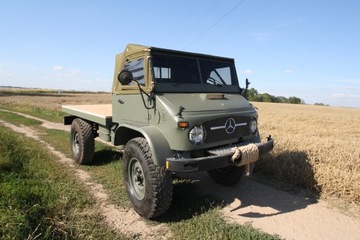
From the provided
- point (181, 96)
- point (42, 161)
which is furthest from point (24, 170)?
point (181, 96)

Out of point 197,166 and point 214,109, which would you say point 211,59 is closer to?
point 214,109

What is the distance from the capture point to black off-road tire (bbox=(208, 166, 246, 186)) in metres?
5.68

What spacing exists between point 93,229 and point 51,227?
56 cm

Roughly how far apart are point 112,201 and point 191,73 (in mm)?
2505

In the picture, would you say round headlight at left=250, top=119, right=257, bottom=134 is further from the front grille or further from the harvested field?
the harvested field

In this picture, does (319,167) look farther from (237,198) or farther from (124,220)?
(124,220)

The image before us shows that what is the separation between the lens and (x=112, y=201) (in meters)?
5.07

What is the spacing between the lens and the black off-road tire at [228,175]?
18.6 feet

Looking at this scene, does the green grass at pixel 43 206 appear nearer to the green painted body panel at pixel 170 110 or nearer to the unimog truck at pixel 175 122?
the unimog truck at pixel 175 122

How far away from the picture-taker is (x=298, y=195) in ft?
18.1

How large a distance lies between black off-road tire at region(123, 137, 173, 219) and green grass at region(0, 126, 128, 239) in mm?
574

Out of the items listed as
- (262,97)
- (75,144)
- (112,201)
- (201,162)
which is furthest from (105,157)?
(262,97)

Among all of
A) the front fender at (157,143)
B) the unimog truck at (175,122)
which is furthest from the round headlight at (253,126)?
the front fender at (157,143)

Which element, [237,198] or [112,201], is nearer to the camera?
[112,201]
